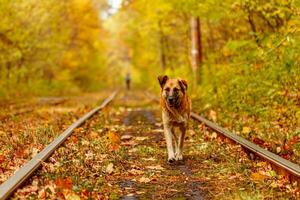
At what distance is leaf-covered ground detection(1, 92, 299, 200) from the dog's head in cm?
99

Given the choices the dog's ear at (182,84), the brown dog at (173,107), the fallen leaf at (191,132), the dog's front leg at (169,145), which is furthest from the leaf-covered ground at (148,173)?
the dog's ear at (182,84)

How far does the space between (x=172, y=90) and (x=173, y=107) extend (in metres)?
0.39

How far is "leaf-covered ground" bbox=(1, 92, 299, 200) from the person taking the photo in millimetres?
6676

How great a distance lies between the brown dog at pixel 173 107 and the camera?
9289 mm

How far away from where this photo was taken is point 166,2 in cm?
2652

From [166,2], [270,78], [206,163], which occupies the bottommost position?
[206,163]

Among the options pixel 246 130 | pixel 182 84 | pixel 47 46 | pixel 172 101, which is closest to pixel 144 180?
pixel 172 101

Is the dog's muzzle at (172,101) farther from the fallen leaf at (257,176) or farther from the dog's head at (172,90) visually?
the fallen leaf at (257,176)

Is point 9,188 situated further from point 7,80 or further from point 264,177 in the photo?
point 7,80

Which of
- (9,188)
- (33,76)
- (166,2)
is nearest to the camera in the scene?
(9,188)

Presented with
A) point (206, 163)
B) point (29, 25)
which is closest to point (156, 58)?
point (29, 25)

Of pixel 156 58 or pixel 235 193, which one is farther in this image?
pixel 156 58

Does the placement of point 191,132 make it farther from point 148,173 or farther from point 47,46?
point 47,46

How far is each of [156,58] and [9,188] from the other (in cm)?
4701
